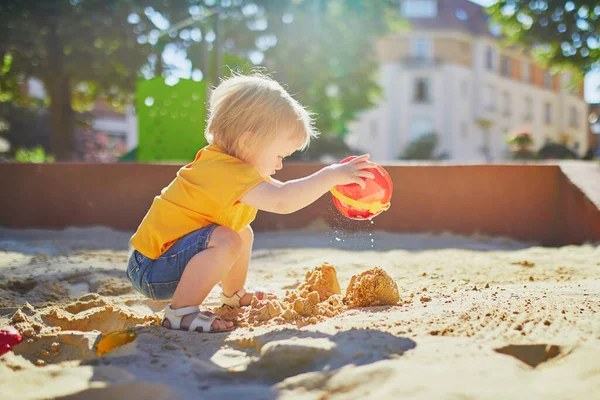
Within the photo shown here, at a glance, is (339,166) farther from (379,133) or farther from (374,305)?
(379,133)

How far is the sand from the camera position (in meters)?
1.42

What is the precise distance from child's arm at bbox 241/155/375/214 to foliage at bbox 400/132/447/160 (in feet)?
74.9

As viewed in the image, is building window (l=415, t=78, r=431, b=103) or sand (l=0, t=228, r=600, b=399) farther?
building window (l=415, t=78, r=431, b=103)

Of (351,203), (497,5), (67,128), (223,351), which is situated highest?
(497,5)

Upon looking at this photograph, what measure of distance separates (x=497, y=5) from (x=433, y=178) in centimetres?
728

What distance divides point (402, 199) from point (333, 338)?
134 inches

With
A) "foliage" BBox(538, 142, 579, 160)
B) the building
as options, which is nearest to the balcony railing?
the building

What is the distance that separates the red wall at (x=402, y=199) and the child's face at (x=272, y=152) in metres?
2.53

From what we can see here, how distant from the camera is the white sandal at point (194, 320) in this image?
6.69ft

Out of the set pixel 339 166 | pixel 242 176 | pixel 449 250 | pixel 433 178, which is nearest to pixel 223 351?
pixel 242 176

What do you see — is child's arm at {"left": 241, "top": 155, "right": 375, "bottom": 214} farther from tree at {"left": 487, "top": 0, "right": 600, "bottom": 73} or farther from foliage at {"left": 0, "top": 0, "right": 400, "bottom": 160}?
tree at {"left": 487, "top": 0, "right": 600, "bottom": 73}

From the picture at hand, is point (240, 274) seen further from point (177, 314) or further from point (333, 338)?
point (333, 338)

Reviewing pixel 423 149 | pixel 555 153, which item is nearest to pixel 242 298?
pixel 555 153

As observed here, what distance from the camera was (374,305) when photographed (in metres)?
2.23
